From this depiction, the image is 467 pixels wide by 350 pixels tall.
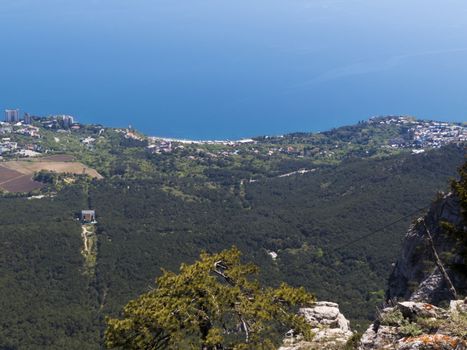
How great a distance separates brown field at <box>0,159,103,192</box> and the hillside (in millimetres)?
1939

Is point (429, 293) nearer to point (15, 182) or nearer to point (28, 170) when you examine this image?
point (15, 182)

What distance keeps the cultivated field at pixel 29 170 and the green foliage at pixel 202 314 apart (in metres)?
64.1

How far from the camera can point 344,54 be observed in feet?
592

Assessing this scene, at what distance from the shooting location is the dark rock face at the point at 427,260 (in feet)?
42.1

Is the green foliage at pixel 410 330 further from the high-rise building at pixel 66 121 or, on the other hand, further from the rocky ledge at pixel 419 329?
the high-rise building at pixel 66 121

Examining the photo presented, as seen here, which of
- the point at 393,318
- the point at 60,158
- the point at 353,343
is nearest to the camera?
the point at 393,318

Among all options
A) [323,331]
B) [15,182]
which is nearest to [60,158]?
[15,182]

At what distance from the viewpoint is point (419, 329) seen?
6832 mm

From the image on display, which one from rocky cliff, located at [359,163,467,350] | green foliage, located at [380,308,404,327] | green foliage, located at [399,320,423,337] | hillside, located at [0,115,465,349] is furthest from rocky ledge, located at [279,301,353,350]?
hillside, located at [0,115,465,349]

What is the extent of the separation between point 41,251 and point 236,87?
373ft

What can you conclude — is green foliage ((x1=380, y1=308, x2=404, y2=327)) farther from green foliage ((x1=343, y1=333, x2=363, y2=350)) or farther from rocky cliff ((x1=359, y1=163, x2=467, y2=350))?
green foliage ((x1=343, y1=333, x2=363, y2=350))

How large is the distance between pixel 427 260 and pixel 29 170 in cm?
7154

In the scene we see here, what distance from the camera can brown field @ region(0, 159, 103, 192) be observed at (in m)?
69.8

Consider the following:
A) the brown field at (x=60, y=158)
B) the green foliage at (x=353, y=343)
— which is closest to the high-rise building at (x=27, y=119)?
the brown field at (x=60, y=158)
